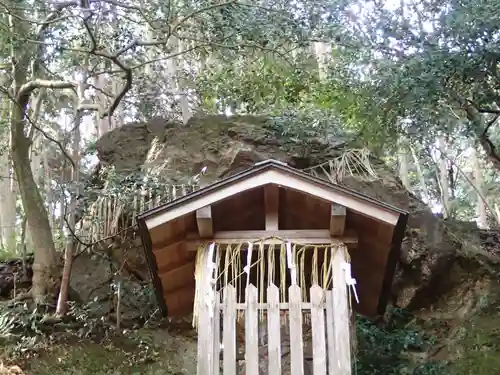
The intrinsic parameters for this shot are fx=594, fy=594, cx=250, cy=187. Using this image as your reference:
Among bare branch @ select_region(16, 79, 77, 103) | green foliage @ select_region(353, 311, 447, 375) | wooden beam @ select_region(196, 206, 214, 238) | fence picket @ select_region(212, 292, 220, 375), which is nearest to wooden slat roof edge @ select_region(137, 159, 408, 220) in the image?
wooden beam @ select_region(196, 206, 214, 238)

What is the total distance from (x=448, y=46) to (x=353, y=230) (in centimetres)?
413

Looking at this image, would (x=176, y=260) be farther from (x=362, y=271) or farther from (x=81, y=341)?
(x=81, y=341)

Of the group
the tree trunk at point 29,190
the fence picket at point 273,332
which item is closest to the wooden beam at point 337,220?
the fence picket at point 273,332

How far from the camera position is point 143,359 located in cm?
889

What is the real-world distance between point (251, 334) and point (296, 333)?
14.2 inches

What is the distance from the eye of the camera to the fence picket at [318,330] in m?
4.64

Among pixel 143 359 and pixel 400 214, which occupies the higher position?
pixel 400 214

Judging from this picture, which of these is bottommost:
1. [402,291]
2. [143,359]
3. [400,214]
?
[143,359]

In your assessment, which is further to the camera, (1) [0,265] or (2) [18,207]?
(2) [18,207]

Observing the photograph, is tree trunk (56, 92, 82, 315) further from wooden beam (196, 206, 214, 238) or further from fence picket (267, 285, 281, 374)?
fence picket (267, 285, 281, 374)

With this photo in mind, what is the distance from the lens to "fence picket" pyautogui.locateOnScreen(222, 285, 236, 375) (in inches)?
184

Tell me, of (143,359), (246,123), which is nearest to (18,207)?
(246,123)

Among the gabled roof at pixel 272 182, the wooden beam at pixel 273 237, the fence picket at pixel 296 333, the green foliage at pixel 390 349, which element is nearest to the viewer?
the fence picket at pixel 296 333

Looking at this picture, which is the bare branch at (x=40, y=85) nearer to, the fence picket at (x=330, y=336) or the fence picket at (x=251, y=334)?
the fence picket at (x=251, y=334)
